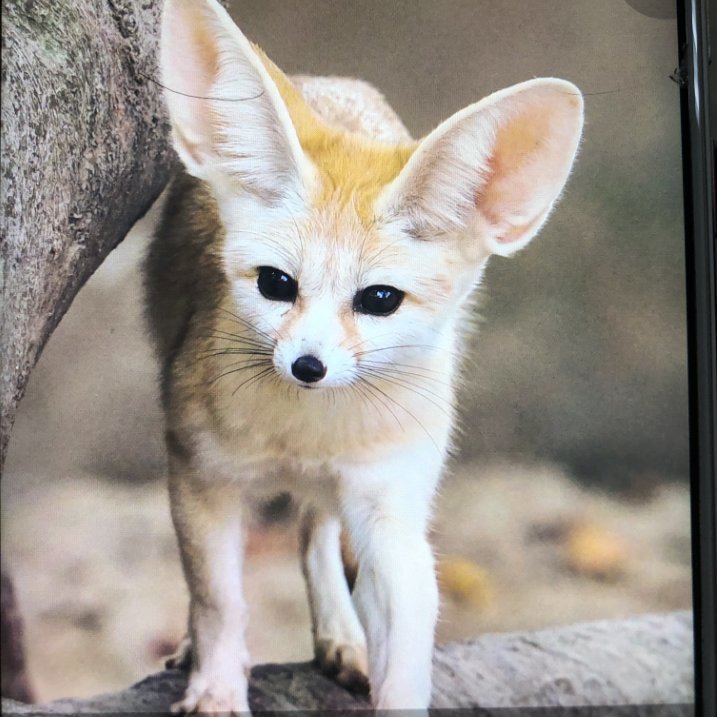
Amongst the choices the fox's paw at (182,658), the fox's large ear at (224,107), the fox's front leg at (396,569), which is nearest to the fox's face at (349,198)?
the fox's large ear at (224,107)

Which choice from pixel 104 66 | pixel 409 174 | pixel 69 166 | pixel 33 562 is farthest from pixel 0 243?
pixel 409 174

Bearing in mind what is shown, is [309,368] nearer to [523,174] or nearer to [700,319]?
[523,174]

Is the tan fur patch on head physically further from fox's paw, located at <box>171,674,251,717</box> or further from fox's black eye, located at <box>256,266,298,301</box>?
fox's paw, located at <box>171,674,251,717</box>


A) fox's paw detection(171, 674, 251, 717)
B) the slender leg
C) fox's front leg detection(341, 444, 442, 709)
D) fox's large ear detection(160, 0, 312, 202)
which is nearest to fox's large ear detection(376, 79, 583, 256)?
fox's large ear detection(160, 0, 312, 202)

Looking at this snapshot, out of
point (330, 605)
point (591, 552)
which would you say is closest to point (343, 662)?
point (330, 605)

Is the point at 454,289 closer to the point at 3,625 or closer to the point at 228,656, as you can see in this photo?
the point at 228,656

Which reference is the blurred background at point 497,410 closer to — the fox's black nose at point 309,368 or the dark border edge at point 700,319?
the dark border edge at point 700,319

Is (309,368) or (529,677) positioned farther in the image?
(529,677)
